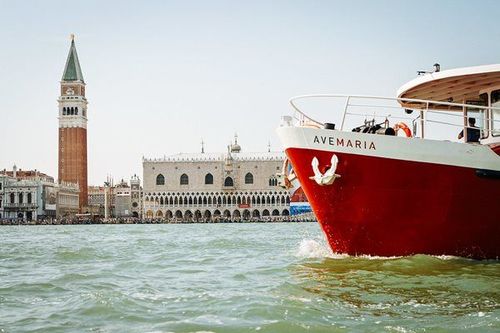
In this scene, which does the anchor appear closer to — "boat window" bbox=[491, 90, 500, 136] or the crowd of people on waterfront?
"boat window" bbox=[491, 90, 500, 136]

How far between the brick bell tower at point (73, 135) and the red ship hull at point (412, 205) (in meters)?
101

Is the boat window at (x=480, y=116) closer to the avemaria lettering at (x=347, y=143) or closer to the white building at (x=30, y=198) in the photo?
the avemaria lettering at (x=347, y=143)

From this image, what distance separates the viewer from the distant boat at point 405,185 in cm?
1228

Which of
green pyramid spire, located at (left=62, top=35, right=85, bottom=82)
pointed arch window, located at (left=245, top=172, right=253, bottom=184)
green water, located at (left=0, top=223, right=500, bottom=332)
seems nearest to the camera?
green water, located at (left=0, top=223, right=500, bottom=332)

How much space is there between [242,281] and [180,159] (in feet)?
304

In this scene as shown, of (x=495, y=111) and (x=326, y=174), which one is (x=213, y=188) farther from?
(x=326, y=174)

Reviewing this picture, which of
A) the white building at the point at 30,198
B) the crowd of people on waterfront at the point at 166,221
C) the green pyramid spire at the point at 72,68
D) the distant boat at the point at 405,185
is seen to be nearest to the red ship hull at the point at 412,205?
the distant boat at the point at 405,185

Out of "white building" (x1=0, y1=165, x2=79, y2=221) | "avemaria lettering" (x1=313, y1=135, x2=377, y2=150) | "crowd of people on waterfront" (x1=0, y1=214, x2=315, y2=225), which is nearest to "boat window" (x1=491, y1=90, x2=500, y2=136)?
"avemaria lettering" (x1=313, y1=135, x2=377, y2=150)

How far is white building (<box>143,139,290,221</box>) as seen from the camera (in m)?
102

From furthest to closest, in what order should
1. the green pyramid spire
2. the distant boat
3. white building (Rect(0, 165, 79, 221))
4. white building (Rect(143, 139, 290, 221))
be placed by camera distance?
Result: the green pyramid spire < white building (Rect(0, 165, 79, 221)) < white building (Rect(143, 139, 290, 221)) < the distant boat

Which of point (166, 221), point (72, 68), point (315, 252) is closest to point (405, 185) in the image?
point (315, 252)

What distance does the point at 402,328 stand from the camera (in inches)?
264

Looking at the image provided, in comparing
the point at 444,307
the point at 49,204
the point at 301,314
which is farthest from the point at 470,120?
the point at 49,204

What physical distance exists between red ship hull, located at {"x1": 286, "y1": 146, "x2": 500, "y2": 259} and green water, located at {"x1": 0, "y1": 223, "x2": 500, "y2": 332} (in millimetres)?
385
